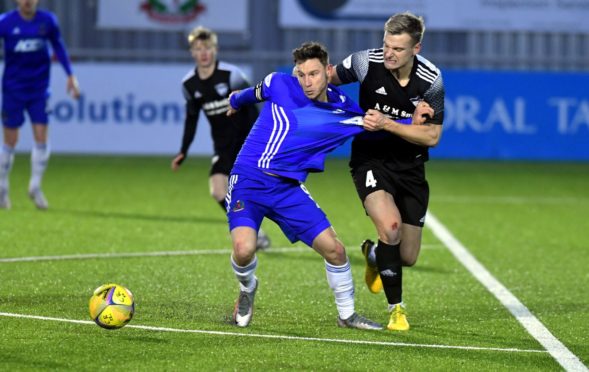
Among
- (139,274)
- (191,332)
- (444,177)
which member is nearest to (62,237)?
(139,274)

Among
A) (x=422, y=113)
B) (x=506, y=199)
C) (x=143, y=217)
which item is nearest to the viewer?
(x=422, y=113)

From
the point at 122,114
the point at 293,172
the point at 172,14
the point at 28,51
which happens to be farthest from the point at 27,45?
the point at 172,14

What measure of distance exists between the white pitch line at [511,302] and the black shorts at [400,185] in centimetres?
92

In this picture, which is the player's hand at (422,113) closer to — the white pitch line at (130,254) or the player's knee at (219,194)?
the white pitch line at (130,254)

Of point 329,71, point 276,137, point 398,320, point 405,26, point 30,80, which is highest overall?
point 405,26

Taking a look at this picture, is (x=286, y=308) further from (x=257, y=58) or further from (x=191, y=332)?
(x=257, y=58)

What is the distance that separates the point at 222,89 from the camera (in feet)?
37.9

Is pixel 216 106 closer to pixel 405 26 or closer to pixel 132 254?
pixel 132 254

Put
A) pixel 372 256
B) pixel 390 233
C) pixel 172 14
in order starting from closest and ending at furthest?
pixel 390 233 < pixel 372 256 < pixel 172 14

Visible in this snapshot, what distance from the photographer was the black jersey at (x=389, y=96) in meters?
7.85

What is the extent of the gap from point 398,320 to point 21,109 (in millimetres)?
7535

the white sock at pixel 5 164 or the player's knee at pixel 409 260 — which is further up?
the player's knee at pixel 409 260

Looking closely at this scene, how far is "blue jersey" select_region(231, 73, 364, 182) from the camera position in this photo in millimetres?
7586

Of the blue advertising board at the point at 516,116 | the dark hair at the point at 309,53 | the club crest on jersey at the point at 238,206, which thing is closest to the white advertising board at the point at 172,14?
the blue advertising board at the point at 516,116
